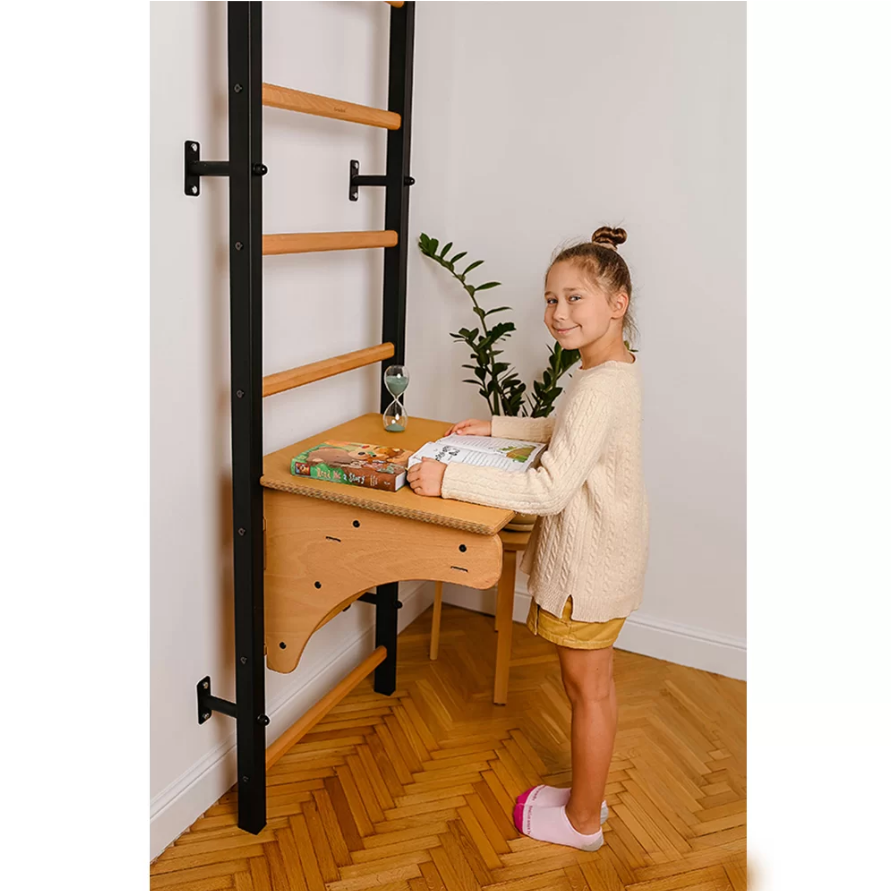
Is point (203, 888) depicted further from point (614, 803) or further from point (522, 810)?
point (614, 803)

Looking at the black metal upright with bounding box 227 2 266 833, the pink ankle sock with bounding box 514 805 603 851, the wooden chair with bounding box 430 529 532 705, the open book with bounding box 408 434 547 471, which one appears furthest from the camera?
the wooden chair with bounding box 430 529 532 705

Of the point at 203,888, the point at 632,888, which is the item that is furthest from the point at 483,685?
the point at 203,888

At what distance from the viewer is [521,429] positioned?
193cm

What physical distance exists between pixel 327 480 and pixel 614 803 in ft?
3.18

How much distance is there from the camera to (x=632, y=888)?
5.58ft

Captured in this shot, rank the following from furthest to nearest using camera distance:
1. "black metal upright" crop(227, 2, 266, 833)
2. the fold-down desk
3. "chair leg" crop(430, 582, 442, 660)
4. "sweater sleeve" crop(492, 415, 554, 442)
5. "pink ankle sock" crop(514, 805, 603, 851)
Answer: "chair leg" crop(430, 582, 442, 660) < "sweater sleeve" crop(492, 415, 554, 442) < "pink ankle sock" crop(514, 805, 603, 851) < the fold-down desk < "black metal upright" crop(227, 2, 266, 833)

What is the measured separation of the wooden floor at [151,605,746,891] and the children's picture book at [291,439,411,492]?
2.39 feet

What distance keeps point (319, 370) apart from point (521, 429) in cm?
46

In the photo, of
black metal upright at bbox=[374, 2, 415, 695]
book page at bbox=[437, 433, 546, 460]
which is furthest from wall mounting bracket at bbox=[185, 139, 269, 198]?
book page at bbox=[437, 433, 546, 460]

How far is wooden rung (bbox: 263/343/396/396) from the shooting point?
1.65m

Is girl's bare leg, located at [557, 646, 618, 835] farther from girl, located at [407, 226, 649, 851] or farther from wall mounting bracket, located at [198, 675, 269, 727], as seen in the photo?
wall mounting bracket, located at [198, 675, 269, 727]

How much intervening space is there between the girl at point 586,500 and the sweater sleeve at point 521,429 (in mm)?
238

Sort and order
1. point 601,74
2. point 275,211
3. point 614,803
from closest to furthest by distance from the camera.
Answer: point 275,211 → point 614,803 → point 601,74

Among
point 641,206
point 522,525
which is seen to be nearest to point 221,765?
point 522,525
